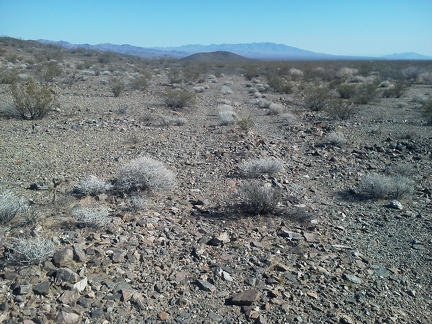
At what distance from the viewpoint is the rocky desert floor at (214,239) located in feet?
12.3

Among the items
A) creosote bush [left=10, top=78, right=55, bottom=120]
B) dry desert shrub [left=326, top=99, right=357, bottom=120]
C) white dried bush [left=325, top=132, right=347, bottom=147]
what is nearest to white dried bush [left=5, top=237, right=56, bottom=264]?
white dried bush [left=325, top=132, right=347, bottom=147]

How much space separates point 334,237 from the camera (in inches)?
216

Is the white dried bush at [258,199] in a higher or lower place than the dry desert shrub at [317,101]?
lower

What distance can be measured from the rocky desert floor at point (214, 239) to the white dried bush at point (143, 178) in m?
0.19

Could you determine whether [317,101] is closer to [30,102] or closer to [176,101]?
[176,101]

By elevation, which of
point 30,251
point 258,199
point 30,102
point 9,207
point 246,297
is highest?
point 30,102

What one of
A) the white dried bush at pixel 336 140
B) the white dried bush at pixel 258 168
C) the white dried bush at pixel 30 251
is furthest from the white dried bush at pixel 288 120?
the white dried bush at pixel 30 251

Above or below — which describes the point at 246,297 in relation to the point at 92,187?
below

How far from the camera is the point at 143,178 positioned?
22.0 ft

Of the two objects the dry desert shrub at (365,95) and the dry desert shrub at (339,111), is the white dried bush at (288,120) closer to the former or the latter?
the dry desert shrub at (339,111)

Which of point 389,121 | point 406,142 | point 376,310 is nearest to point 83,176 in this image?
point 376,310

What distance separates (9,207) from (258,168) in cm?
489

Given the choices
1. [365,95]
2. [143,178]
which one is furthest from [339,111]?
[143,178]

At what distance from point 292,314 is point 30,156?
703 centimetres
